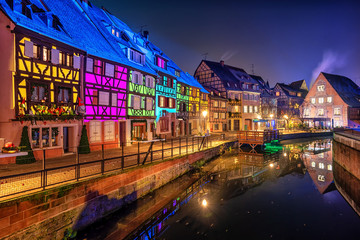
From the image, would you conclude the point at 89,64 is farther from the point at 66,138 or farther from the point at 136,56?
the point at 136,56

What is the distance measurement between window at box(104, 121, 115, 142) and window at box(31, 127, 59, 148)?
4264 millimetres

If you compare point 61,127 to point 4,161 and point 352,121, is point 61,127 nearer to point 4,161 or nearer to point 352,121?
point 4,161

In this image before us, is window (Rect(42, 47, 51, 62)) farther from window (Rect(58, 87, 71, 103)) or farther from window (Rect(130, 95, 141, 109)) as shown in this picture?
window (Rect(130, 95, 141, 109))

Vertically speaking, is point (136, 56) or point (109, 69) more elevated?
point (136, 56)

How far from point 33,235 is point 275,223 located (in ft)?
32.5

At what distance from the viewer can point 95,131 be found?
1761cm

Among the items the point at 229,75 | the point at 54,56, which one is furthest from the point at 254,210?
the point at 229,75

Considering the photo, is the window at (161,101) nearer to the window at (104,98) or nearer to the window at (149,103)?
the window at (149,103)

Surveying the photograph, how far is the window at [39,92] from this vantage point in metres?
13.3

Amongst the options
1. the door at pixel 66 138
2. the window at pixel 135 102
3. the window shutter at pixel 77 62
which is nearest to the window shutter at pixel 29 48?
the window shutter at pixel 77 62

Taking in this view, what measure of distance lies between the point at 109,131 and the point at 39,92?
648 cm

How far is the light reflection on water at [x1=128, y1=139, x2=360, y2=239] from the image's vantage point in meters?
9.34

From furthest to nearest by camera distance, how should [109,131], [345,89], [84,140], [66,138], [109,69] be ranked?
[345,89] → [109,131] → [109,69] → [66,138] → [84,140]

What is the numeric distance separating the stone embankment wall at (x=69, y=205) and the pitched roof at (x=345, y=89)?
182 ft
